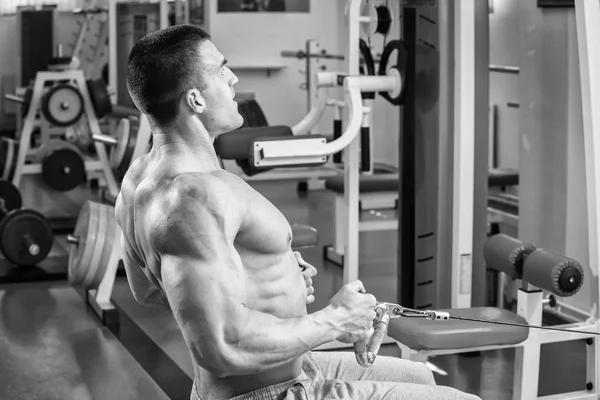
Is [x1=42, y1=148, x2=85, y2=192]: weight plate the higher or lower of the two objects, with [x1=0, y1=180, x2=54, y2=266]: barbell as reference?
higher

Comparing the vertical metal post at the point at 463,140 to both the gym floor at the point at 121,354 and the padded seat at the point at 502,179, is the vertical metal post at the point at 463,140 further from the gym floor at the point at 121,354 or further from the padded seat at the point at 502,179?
the padded seat at the point at 502,179

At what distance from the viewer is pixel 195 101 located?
57.1 inches

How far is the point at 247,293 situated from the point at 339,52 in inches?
257

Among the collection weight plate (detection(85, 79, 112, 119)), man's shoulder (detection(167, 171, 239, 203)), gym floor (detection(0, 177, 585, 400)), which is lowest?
gym floor (detection(0, 177, 585, 400))

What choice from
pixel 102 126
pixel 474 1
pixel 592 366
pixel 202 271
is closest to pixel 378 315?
pixel 202 271

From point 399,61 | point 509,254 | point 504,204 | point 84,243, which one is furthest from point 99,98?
point 509,254

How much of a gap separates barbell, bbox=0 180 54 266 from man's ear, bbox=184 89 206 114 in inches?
133

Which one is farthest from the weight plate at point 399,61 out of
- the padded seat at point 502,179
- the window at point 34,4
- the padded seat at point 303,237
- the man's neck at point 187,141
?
the window at point 34,4

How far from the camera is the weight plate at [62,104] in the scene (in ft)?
20.3

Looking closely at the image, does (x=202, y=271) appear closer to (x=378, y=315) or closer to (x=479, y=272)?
(x=378, y=315)

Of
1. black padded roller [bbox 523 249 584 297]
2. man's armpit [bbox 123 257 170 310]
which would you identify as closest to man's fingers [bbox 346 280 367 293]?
man's armpit [bbox 123 257 170 310]

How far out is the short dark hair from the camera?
4.68ft

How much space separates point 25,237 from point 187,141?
11.2 feet

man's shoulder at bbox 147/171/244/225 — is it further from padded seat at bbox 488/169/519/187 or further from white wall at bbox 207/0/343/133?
white wall at bbox 207/0/343/133
